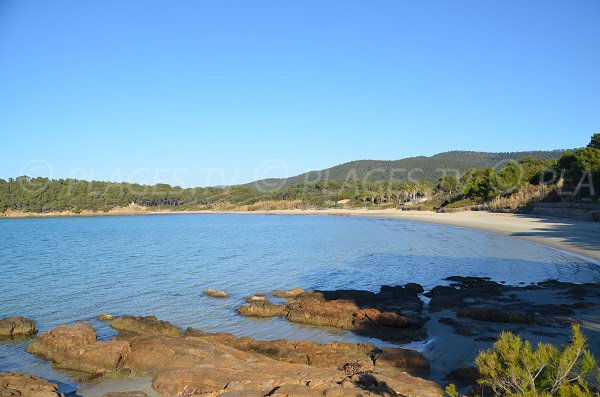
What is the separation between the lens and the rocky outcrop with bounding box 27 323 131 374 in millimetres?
9594

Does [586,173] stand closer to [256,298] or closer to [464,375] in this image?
[256,298]

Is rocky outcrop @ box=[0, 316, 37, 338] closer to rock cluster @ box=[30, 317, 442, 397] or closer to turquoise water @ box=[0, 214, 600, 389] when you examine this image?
turquoise water @ box=[0, 214, 600, 389]

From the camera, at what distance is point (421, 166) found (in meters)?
175

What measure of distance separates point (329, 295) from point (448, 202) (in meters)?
71.4

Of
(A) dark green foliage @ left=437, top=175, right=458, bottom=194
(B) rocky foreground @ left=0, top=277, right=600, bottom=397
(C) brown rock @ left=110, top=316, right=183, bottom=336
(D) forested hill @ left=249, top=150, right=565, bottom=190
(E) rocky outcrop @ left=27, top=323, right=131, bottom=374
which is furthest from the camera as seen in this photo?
(D) forested hill @ left=249, top=150, right=565, bottom=190

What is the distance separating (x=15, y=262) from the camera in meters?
32.6

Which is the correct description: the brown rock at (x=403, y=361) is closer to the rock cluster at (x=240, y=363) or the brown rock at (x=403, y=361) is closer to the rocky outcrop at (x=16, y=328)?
the rock cluster at (x=240, y=363)

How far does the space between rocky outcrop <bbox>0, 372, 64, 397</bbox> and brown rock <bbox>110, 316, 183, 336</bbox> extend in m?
4.35

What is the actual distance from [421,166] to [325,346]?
171486mm

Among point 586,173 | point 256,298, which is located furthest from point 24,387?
point 586,173

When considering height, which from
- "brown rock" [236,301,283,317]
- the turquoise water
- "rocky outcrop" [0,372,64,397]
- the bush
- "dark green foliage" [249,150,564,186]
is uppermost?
"dark green foliage" [249,150,564,186]

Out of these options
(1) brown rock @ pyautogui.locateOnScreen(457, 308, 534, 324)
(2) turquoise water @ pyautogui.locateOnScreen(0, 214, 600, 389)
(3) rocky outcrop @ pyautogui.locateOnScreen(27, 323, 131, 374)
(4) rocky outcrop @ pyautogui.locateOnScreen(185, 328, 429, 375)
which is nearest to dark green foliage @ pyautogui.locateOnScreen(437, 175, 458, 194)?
(2) turquoise water @ pyautogui.locateOnScreen(0, 214, 600, 389)

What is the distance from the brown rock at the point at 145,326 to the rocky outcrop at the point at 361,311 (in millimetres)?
2737

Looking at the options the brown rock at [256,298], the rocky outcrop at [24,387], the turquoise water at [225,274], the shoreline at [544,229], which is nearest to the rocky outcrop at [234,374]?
the rocky outcrop at [24,387]
